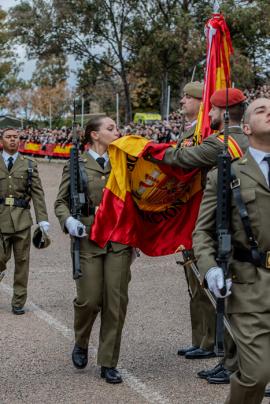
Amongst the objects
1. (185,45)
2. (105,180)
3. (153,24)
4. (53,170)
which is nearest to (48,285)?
(105,180)

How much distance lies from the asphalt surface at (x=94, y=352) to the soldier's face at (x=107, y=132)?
5.77ft

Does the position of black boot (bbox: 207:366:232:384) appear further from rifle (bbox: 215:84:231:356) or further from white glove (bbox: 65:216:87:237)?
rifle (bbox: 215:84:231:356)

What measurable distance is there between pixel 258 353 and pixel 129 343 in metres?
→ 2.83

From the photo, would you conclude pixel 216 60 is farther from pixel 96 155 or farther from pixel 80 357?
pixel 80 357

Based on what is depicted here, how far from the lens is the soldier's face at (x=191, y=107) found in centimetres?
618

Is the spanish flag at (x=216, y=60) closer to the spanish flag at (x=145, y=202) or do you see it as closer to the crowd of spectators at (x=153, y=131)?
the crowd of spectators at (x=153, y=131)

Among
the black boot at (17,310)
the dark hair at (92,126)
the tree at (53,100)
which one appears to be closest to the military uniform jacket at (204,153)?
the dark hair at (92,126)

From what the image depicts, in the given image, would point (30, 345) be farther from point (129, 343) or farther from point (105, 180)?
point (105, 180)

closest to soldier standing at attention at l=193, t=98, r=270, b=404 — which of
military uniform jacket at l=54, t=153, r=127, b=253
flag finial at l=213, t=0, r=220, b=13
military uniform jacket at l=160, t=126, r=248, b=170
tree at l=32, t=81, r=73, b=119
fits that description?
military uniform jacket at l=160, t=126, r=248, b=170

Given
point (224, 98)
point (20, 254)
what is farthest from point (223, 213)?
point (20, 254)

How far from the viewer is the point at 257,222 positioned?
12.9 feet

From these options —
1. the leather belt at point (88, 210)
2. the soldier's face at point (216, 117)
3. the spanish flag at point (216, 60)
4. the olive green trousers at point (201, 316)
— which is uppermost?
the spanish flag at point (216, 60)

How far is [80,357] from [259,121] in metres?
2.64

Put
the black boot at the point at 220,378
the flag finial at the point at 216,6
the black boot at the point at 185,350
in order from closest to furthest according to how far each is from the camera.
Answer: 1. the black boot at the point at 220,378
2. the black boot at the point at 185,350
3. the flag finial at the point at 216,6
